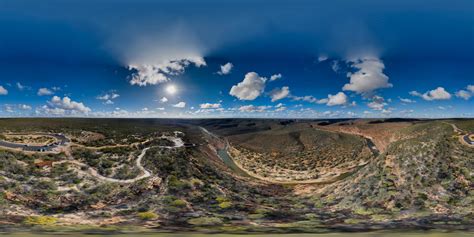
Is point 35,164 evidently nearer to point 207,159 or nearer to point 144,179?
Answer: point 144,179

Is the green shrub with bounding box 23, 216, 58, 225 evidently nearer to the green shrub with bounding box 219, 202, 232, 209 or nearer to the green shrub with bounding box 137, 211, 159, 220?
the green shrub with bounding box 137, 211, 159, 220

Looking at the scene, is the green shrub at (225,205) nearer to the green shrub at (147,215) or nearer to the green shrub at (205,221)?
the green shrub at (205,221)

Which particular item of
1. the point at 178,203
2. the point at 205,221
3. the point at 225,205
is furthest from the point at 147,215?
the point at 225,205

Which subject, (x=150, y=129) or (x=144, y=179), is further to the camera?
(x=150, y=129)

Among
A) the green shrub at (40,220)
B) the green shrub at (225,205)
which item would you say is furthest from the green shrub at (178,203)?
the green shrub at (40,220)

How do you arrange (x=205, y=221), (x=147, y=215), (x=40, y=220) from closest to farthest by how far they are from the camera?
(x=40, y=220) < (x=205, y=221) < (x=147, y=215)

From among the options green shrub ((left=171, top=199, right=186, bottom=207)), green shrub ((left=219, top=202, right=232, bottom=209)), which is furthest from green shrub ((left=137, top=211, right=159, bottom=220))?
green shrub ((left=219, top=202, right=232, bottom=209))

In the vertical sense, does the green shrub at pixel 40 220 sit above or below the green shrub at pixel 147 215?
above

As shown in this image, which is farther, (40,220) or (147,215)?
(147,215)

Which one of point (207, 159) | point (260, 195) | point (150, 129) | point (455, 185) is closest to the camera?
point (455, 185)

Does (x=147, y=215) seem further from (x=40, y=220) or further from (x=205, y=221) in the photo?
(x=40, y=220)

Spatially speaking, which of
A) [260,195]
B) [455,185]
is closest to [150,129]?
[260,195]
